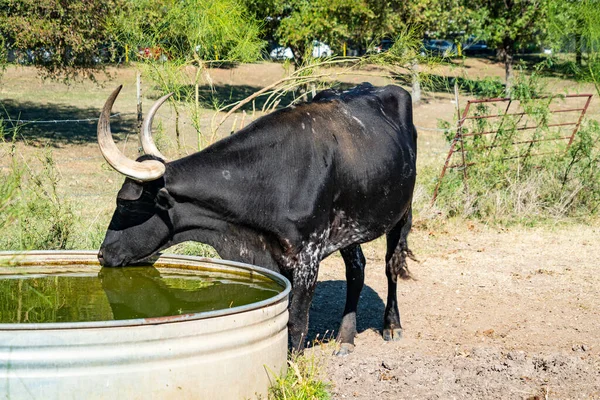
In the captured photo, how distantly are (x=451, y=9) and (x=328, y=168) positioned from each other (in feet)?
93.1

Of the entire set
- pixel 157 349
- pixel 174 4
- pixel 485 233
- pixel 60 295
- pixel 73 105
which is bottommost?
pixel 73 105

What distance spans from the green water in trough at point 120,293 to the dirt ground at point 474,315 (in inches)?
36.3

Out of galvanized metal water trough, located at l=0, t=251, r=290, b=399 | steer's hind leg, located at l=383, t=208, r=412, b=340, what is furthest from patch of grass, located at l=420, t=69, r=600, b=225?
galvanized metal water trough, located at l=0, t=251, r=290, b=399

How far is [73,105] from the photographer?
27.5 meters

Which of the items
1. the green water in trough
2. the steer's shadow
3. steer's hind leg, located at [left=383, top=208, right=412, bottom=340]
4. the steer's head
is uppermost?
the steer's head

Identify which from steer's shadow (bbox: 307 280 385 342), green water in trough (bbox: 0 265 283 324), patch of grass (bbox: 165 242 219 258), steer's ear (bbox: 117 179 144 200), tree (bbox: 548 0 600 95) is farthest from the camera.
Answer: tree (bbox: 548 0 600 95)

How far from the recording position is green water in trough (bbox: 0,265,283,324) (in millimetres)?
4746

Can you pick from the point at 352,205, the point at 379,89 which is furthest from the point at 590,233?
the point at 352,205

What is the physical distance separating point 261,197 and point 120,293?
117cm

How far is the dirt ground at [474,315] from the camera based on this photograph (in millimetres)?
5742

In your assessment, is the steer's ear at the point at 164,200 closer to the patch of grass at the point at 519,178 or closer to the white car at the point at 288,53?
the white car at the point at 288,53

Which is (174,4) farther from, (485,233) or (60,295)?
(60,295)

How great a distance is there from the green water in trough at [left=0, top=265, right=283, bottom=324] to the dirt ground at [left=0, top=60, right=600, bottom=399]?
3.03ft

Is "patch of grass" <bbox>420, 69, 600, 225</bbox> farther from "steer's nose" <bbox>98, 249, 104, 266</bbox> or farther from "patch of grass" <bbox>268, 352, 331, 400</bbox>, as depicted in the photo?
"patch of grass" <bbox>268, 352, 331, 400</bbox>
